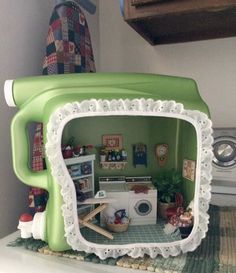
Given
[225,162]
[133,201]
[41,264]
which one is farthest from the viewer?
[225,162]

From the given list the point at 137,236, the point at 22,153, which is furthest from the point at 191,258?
the point at 22,153

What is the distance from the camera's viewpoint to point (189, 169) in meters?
0.56

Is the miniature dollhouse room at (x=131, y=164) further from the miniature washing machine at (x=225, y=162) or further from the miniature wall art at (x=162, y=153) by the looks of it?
the miniature washing machine at (x=225, y=162)

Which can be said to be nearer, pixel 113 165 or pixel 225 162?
Answer: pixel 113 165

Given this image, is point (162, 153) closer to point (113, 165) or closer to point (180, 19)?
point (113, 165)

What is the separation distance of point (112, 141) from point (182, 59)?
1.70 feet

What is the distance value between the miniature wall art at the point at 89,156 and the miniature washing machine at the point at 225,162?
29cm

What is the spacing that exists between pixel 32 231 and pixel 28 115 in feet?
0.71

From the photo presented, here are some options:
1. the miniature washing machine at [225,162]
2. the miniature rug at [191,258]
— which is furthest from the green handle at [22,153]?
the miniature washing machine at [225,162]

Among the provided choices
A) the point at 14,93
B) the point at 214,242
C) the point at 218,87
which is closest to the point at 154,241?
the point at 214,242

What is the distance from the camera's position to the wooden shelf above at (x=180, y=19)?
2.00 ft

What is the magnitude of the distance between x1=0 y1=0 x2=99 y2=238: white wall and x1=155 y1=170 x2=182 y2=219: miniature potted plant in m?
0.36

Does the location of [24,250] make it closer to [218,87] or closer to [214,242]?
[214,242]

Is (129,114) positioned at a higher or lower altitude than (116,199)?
higher
